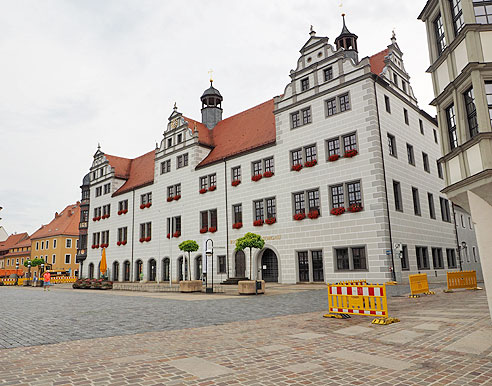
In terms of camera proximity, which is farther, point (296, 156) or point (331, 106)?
point (296, 156)

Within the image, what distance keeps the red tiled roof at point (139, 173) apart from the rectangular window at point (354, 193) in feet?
77.5

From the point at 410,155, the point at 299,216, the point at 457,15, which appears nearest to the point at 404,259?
the point at 299,216

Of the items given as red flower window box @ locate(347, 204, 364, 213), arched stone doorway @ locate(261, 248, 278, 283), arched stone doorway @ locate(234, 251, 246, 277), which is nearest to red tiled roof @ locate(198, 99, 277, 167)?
arched stone doorway @ locate(234, 251, 246, 277)

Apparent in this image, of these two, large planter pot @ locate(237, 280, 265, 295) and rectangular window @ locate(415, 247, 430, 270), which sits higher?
rectangular window @ locate(415, 247, 430, 270)

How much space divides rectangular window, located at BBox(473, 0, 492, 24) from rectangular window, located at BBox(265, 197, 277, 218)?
2117 cm

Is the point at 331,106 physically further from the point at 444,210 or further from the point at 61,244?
the point at 61,244

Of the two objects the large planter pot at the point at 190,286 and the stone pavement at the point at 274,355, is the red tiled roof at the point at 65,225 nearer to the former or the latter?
the large planter pot at the point at 190,286

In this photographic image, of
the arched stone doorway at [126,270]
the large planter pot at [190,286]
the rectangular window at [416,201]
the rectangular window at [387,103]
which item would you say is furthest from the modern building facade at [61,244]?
the rectangular window at [387,103]

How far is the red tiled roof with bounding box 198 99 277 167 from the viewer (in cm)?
3284

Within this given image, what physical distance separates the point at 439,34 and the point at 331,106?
16.3m

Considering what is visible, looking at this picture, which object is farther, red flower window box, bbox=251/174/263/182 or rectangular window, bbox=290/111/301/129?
red flower window box, bbox=251/174/263/182

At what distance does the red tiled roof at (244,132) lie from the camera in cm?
3284

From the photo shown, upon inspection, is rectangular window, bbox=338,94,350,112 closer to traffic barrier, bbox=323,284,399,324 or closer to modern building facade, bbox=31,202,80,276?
traffic barrier, bbox=323,284,399,324

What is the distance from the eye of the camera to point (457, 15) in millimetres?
10086
